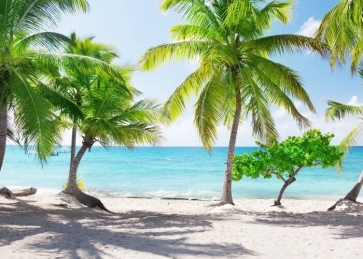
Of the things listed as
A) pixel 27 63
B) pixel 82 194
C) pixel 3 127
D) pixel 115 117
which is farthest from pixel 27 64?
pixel 82 194

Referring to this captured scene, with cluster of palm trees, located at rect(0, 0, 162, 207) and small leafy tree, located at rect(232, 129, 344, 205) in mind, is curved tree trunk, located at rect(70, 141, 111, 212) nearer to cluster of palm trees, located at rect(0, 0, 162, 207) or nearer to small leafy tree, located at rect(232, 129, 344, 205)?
cluster of palm trees, located at rect(0, 0, 162, 207)

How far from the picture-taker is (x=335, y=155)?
13805 millimetres

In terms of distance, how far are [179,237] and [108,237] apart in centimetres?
125

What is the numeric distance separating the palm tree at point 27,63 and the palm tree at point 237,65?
315 cm

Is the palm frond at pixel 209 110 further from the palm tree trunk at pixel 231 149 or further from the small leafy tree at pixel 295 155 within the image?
the small leafy tree at pixel 295 155

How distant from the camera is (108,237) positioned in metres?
6.88

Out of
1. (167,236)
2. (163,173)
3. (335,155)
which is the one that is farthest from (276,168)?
(163,173)

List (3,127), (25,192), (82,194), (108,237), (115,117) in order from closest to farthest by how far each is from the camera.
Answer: (108,237) < (3,127) < (115,117) < (82,194) < (25,192)

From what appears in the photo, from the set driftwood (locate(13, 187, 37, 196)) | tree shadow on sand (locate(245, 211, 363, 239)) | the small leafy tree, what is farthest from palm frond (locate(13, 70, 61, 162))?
the small leafy tree

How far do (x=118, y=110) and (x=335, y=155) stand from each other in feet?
25.3

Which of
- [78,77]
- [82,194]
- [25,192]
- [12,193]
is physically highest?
[78,77]

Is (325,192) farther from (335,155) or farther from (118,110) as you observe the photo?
(118,110)

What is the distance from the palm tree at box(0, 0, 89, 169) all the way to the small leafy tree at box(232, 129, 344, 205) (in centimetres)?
763

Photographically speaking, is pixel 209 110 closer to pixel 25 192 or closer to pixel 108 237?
pixel 108 237
